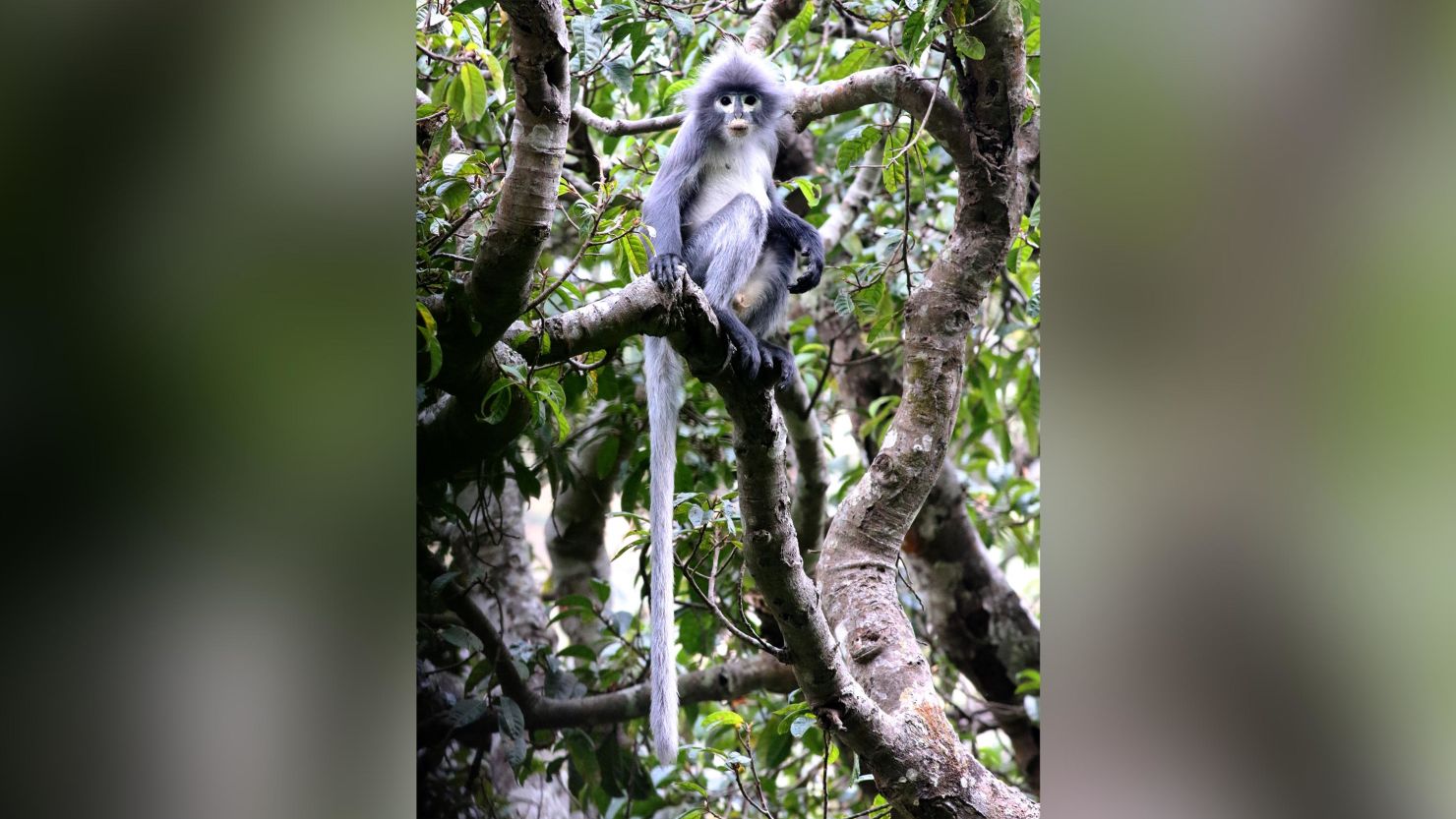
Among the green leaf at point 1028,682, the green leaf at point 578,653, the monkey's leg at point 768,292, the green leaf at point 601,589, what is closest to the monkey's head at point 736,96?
the monkey's leg at point 768,292

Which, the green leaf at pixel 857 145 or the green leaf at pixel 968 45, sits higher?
the green leaf at pixel 968 45

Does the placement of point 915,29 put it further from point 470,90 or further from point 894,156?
point 470,90

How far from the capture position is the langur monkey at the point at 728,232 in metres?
1.98

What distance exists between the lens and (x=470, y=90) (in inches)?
69.2

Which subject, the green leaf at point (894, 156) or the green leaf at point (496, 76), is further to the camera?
the green leaf at point (894, 156)

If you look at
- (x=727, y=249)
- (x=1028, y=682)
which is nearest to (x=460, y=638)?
(x=727, y=249)

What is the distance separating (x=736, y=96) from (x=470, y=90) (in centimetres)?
69

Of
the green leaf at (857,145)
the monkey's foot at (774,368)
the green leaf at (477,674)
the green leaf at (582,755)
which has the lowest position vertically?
the green leaf at (582,755)

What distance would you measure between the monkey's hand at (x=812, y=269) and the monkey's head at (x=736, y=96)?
0.28 meters

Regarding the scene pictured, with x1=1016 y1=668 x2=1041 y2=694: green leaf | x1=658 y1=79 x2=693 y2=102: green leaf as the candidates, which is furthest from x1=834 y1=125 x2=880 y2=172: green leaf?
x1=1016 y1=668 x2=1041 y2=694: green leaf

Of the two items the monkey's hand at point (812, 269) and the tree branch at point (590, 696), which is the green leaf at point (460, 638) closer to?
the tree branch at point (590, 696)
